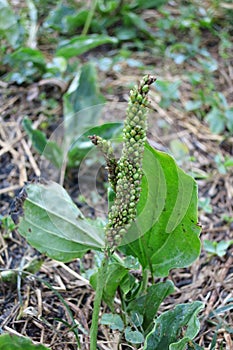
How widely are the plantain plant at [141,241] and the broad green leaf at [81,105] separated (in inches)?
25.1

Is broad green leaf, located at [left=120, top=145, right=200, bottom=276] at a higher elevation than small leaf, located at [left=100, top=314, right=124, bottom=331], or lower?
higher

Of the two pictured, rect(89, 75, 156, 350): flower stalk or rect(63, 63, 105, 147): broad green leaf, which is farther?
rect(63, 63, 105, 147): broad green leaf

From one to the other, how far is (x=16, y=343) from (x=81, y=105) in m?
1.27

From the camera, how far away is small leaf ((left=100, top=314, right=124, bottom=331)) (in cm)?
141

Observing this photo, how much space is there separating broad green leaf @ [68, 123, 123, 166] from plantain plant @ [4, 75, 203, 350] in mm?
492

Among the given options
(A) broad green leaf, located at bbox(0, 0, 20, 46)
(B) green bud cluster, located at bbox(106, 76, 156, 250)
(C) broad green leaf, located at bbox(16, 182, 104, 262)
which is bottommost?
(C) broad green leaf, located at bbox(16, 182, 104, 262)

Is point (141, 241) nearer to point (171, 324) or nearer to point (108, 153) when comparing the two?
point (171, 324)

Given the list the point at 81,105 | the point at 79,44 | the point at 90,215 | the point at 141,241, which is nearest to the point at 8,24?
the point at 79,44

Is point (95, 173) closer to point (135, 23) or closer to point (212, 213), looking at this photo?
point (212, 213)

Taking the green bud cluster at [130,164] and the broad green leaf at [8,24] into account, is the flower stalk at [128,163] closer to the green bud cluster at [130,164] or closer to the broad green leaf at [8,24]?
the green bud cluster at [130,164]

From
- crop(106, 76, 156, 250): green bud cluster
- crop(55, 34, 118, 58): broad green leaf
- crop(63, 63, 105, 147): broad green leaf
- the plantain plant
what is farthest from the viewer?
crop(55, 34, 118, 58): broad green leaf

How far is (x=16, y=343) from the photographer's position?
1157 mm

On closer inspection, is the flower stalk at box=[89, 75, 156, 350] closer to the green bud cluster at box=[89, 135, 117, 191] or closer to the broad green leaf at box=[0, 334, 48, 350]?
the green bud cluster at box=[89, 135, 117, 191]

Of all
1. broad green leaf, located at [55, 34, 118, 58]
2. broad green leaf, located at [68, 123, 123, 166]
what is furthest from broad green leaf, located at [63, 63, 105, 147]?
broad green leaf, located at [55, 34, 118, 58]
